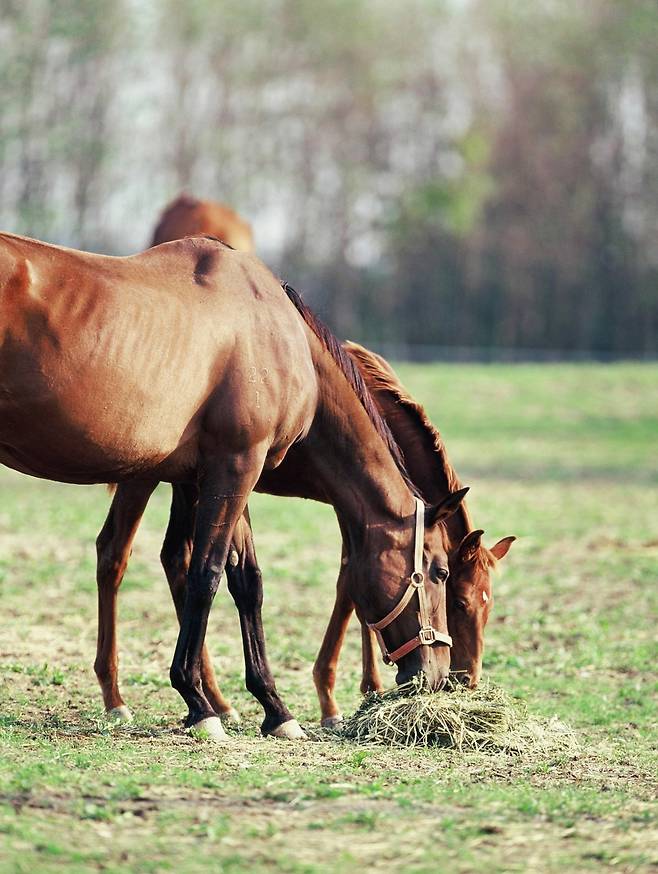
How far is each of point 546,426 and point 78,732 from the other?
52.2 feet

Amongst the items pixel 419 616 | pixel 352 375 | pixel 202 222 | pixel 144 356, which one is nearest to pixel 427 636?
pixel 419 616

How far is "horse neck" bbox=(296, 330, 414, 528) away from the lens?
17.0 ft

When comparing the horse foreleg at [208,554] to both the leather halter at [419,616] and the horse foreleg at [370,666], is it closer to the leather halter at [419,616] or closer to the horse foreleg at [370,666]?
the leather halter at [419,616]

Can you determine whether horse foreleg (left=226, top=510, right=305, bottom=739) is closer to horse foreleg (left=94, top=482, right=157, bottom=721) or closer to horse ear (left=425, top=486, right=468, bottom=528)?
horse foreleg (left=94, top=482, right=157, bottom=721)

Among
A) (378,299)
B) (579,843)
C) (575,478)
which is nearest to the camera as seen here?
(579,843)

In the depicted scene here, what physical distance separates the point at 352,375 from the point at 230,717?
163 centimetres

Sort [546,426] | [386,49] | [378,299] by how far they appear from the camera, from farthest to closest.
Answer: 1. [386,49]
2. [378,299]
3. [546,426]

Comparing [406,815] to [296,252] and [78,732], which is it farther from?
[296,252]

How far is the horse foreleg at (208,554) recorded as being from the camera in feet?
15.8

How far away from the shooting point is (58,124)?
1313 inches

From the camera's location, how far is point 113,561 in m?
5.58

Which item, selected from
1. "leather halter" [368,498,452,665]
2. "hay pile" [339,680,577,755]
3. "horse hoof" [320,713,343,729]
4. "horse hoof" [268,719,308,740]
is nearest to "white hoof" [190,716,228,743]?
"horse hoof" [268,719,308,740]

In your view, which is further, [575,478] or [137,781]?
[575,478]

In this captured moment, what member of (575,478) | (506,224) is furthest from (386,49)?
(575,478)
